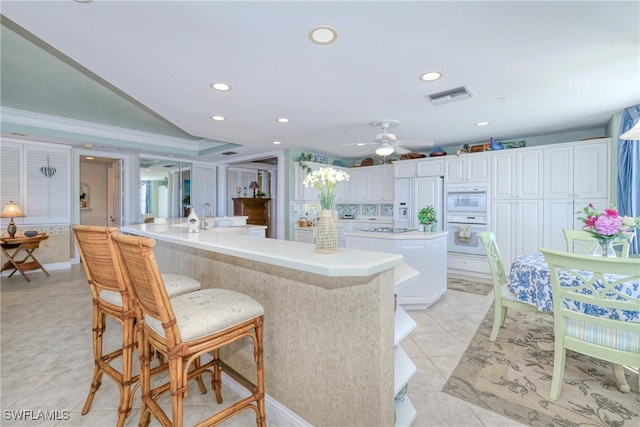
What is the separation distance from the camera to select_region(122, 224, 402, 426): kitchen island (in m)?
1.23

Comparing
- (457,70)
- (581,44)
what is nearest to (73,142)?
(457,70)

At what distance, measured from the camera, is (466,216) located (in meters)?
4.96

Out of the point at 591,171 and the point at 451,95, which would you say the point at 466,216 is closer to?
the point at 591,171

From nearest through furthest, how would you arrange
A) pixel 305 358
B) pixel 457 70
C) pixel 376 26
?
pixel 305 358
pixel 376 26
pixel 457 70

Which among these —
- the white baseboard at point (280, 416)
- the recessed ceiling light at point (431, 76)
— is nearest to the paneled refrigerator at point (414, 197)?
the recessed ceiling light at point (431, 76)

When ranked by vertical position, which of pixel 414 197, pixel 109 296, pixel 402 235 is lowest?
pixel 109 296

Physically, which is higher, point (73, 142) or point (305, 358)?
point (73, 142)

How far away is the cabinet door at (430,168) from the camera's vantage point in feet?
17.1

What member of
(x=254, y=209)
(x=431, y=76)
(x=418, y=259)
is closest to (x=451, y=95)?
(x=431, y=76)

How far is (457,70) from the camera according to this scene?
239 centimetres

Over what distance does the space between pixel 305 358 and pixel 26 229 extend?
635 centimetres

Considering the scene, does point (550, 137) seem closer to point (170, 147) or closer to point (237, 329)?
point (237, 329)

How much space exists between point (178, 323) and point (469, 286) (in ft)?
14.3

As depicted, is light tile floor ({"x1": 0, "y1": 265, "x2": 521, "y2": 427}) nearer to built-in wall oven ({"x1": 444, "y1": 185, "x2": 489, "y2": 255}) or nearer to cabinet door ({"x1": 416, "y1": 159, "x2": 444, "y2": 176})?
built-in wall oven ({"x1": 444, "y1": 185, "x2": 489, "y2": 255})
